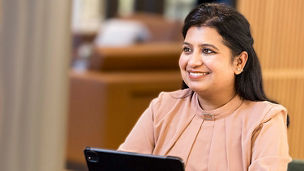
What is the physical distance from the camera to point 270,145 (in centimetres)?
211

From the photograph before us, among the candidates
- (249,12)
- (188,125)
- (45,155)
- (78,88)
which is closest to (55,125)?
(45,155)

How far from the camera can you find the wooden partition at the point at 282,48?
189 inches

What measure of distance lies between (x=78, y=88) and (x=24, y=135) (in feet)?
11.4

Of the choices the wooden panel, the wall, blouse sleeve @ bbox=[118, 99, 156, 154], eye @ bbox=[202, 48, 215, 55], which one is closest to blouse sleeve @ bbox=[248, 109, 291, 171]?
eye @ bbox=[202, 48, 215, 55]

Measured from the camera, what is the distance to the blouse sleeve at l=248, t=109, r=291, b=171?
209cm

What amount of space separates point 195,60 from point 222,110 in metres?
0.20

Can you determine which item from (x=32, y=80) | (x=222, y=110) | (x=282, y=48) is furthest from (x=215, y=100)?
(x=282, y=48)

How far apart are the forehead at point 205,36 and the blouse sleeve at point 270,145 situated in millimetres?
266

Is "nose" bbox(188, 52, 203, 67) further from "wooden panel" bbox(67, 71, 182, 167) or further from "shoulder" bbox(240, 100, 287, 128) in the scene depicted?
"wooden panel" bbox(67, 71, 182, 167)

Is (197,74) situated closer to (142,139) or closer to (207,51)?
(207,51)

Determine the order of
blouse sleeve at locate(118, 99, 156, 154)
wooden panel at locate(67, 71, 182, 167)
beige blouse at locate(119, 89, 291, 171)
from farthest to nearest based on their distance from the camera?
1. wooden panel at locate(67, 71, 182, 167)
2. blouse sleeve at locate(118, 99, 156, 154)
3. beige blouse at locate(119, 89, 291, 171)

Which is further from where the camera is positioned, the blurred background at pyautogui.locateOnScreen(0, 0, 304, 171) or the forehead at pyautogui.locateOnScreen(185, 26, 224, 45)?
the blurred background at pyautogui.locateOnScreen(0, 0, 304, 171)

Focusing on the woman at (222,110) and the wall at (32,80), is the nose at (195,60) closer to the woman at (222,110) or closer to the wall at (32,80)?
the woman at (222,110)

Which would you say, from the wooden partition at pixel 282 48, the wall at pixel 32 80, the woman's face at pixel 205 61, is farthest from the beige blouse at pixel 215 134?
the wooden partition at pixel 282 48
